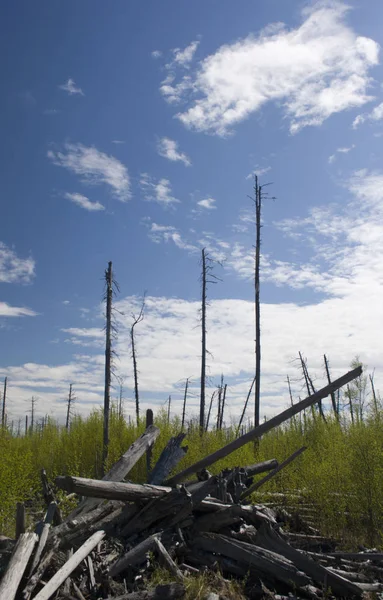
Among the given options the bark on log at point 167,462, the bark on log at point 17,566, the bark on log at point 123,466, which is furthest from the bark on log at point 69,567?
the bark on log at point 167,462

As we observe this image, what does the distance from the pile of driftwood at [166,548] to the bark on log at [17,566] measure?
1cm

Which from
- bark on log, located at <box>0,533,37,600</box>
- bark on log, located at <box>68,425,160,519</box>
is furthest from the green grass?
bark on log, located at <box>0,533,37,600</box>

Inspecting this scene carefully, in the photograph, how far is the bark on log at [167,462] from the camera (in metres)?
7.36

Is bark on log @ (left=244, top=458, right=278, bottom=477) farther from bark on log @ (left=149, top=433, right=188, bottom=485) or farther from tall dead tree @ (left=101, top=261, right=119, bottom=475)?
tall dead tree @ (left=101, top=261, right=119, bottom=475)

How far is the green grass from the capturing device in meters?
9.71

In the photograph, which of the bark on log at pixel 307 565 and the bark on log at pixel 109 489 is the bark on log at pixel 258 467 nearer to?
the bark on log at pixel 307 565

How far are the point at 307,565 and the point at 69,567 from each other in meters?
2.87

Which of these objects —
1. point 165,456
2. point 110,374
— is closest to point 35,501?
point 110,374

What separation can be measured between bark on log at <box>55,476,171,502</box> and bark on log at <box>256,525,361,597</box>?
4.59ft

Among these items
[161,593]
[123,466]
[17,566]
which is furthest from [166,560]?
[17,566]

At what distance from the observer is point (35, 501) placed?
14.7 meters

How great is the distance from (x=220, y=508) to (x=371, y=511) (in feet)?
15.5

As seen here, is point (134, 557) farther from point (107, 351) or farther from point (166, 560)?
point (107, 351)

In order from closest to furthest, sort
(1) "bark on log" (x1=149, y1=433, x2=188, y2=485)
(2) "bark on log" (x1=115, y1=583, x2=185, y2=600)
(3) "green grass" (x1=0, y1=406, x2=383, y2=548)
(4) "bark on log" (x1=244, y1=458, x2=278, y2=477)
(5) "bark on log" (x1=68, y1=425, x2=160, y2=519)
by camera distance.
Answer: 1. (2) "bark on log" (x1=115, y1=583, x2=185, y2=600)
2. (5) "bark on log" (x1=68, y1=425, x2=160, y2=519)
3. (1) "bark on log" (x1=149, y1=433, x2=188, y2=485)
4. (4) "bark on log" (x1=244, y1=458, x2=278, y2=477)
5. (3) "green grass" (x1=0, y1=406, x2=383, y2=548)
